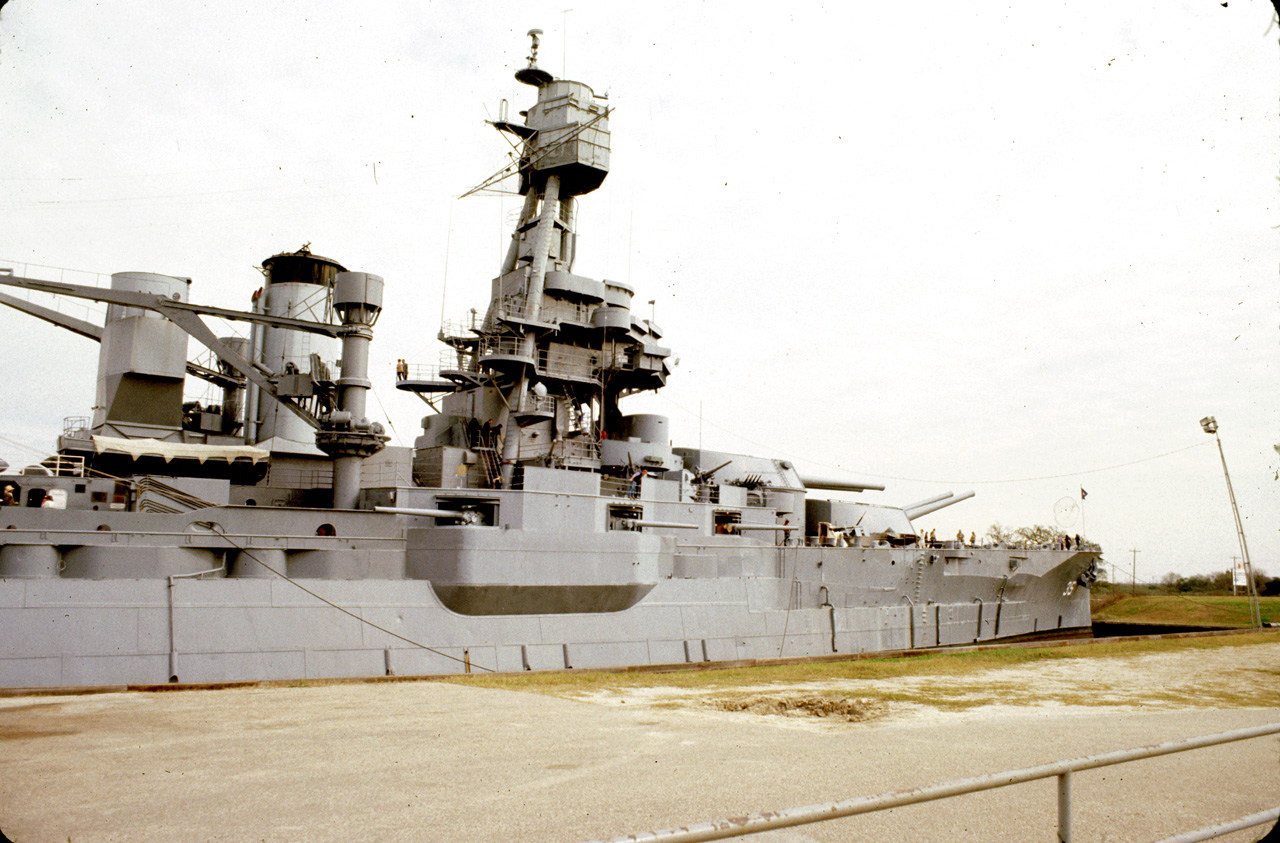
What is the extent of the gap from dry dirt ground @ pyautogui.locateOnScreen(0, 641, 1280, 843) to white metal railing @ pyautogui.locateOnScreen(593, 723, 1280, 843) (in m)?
1.05

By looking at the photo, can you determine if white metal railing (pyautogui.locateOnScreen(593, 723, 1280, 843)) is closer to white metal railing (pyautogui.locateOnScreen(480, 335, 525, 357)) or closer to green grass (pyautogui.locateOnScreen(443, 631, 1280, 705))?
green grass (pyautogui.locateOnScreen(443, 631, 1280, 705))

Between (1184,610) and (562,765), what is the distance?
46793mm

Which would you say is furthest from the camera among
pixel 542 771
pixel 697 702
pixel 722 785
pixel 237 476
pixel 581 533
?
pixel 237 476

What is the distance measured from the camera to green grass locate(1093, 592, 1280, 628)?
3694cm

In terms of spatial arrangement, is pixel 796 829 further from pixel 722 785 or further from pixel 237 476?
pixel 237 476

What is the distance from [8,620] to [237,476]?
6572 mm

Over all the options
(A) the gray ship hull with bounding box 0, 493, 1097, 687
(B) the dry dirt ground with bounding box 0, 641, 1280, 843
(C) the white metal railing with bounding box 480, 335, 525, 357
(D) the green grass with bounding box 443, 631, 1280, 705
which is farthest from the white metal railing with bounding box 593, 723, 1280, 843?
(C) the white metal railing with bounding box 480, 335, 525, 357

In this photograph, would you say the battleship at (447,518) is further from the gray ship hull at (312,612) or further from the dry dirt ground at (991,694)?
the dry dirt ground at (991,694)

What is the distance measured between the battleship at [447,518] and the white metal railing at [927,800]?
10780 millimetres

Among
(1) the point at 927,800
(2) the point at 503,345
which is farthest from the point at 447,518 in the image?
(1) the point at 927,800

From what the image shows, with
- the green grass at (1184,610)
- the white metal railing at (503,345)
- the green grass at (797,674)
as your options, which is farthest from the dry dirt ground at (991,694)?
the green grass at (1184,610)

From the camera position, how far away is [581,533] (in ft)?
48.9

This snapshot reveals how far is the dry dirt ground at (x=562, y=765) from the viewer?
407 centimetres

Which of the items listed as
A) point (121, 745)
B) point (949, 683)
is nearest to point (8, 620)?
point (121, 745)
